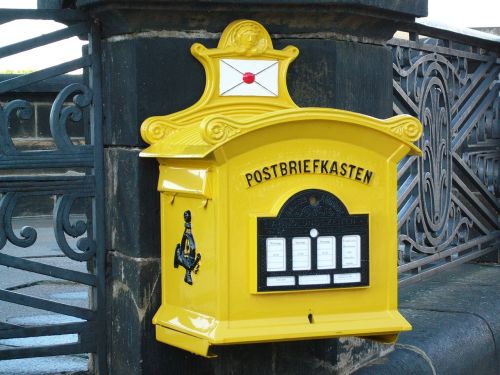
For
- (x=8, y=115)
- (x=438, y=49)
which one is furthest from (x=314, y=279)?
(x=438, y=49)

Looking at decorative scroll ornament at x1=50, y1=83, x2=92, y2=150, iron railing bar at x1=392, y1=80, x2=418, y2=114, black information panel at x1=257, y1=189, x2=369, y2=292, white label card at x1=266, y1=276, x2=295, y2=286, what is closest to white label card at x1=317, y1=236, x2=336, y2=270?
black information panel at x1=257, y1=189, x2=369, y2=292

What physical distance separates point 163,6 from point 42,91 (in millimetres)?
6183

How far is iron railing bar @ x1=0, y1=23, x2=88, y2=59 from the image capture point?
336 cm

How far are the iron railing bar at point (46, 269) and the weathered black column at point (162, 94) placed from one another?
9 centimetres

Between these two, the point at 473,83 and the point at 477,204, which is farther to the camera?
the point at 477,204

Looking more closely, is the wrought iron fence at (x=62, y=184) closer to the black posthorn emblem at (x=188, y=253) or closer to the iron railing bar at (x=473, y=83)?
the black posthorn emblem at (x=188, y=253)

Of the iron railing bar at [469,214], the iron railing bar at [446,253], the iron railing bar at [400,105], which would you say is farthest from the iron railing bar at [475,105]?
the iron railing bar at [400,105]

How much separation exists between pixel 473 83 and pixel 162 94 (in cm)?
284

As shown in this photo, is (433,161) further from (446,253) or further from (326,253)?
Result: (326,253)

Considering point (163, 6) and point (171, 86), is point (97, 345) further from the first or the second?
point (163, 6)

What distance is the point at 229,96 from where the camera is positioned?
3.33m

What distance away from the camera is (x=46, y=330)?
343cm

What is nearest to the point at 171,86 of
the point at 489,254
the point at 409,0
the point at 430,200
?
the point at 409,0

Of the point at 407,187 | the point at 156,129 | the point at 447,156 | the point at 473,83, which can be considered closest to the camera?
the point at 156,129
